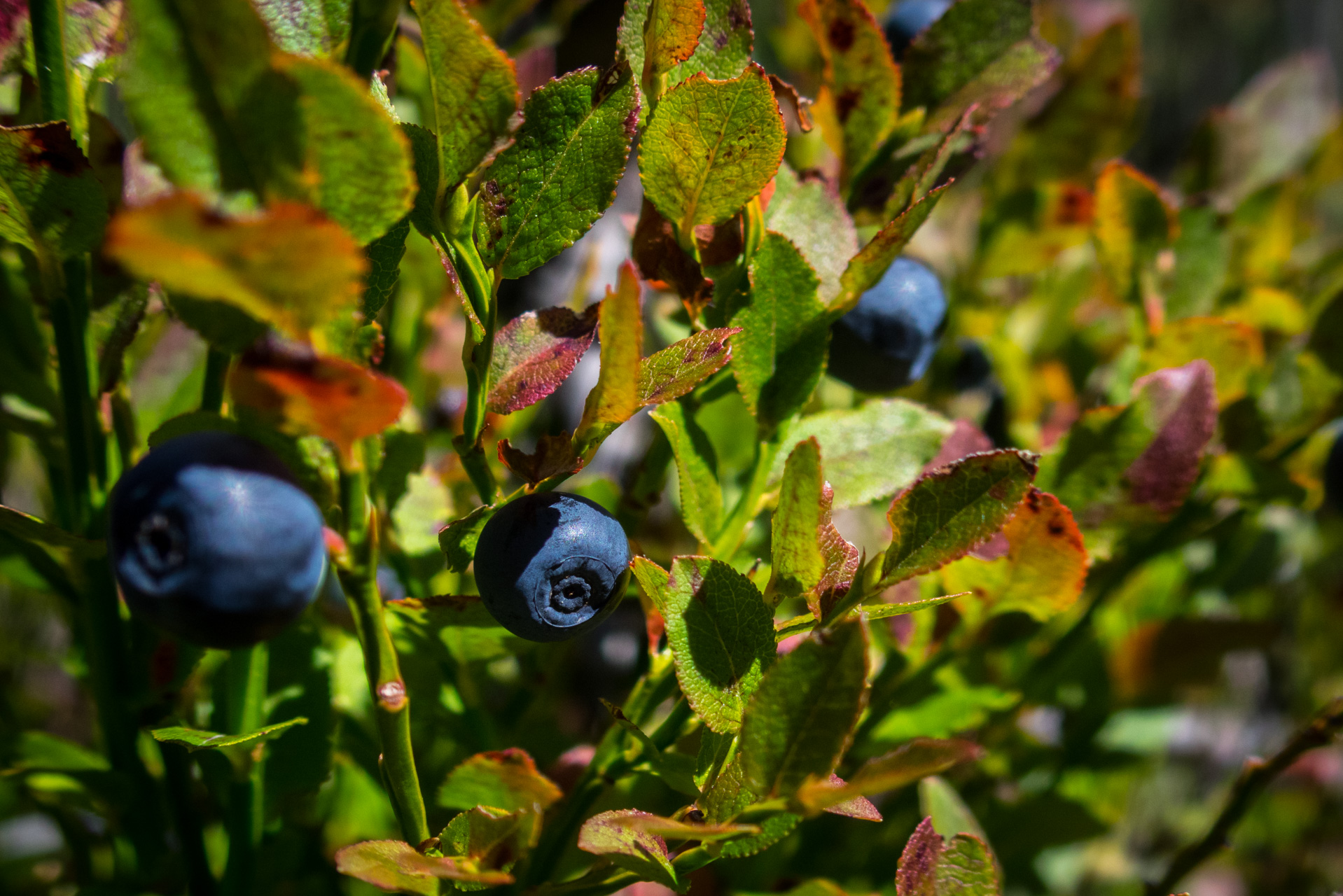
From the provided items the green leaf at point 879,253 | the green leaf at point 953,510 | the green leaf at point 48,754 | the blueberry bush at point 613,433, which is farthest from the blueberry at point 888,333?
the green leaf at point 48,754

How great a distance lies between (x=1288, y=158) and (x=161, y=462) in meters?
1.14

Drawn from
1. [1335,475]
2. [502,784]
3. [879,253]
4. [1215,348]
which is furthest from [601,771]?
[1335,475]

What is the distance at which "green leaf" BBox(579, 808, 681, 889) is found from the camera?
39cm

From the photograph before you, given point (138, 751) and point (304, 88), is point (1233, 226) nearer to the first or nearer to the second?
point (304, 88)

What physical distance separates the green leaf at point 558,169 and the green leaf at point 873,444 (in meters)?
0.21

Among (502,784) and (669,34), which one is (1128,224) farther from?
(502,784)

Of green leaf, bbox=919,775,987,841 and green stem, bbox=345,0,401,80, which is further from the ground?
green stem, bbox=345,0,401,80

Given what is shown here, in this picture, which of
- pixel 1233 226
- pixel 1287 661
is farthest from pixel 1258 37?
pixel 1233 226

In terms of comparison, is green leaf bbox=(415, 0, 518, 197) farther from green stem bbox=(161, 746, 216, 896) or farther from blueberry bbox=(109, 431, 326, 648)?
green stem bbox=(161, 746, 216, 896)

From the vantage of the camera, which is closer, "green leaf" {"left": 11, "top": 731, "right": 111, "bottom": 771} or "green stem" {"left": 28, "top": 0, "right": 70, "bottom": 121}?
"green stem" {"left": 28, "top": 0, "right": 70, "bottom": 121}

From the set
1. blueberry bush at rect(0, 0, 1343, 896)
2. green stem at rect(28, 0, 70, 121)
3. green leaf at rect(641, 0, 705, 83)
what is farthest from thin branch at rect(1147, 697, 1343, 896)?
green stem at rect(28, 0, 70, 121)

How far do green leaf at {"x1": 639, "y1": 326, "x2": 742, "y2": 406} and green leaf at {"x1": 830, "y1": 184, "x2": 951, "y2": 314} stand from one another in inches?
4.2

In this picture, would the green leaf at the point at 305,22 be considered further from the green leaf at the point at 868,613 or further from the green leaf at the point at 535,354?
the green leaf at the point at 868,613

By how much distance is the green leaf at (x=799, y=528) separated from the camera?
1.32ft
